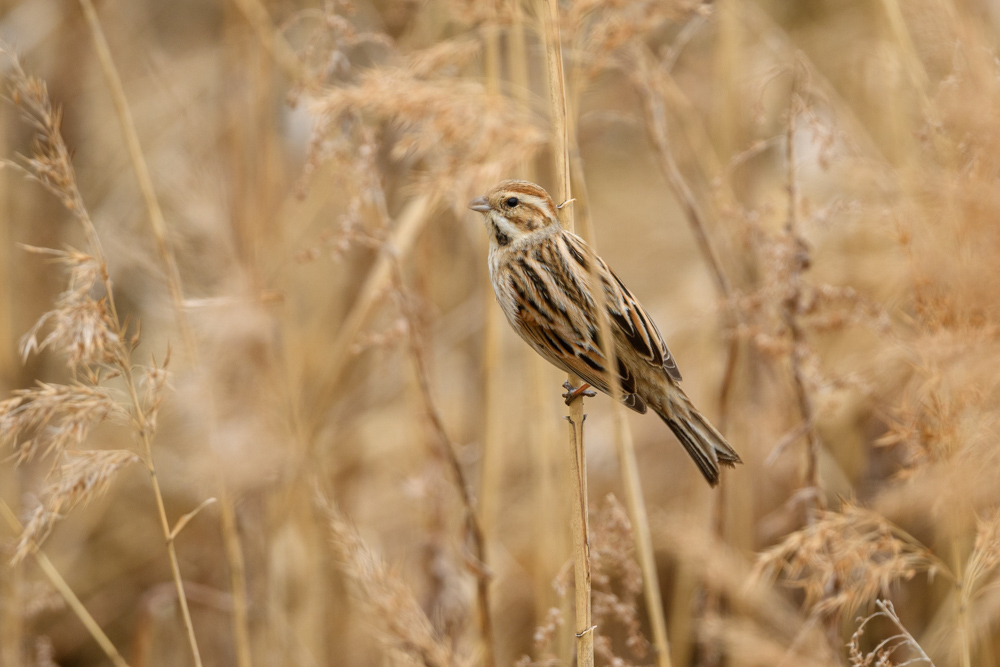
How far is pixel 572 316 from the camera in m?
2.04

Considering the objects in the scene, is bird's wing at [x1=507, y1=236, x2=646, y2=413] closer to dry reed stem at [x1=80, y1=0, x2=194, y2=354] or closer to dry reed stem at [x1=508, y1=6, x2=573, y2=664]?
dry reed stem at [x1=508, y1=6, x2=573, y2=664]

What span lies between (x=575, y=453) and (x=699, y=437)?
16.1 inches

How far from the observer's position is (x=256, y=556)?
3.07 metres

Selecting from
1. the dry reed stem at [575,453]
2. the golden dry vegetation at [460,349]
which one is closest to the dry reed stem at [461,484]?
the golden dry vegetation at [460,349]

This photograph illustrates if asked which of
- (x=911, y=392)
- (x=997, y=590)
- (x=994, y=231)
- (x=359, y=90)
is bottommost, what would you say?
(x=997, y=590)

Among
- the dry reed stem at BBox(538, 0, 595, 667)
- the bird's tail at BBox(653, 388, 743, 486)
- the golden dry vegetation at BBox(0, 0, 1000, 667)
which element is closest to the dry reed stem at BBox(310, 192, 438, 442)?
the golden dry vegetation at BBox(0, 0, 1000, 667)

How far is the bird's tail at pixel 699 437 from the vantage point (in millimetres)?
1925

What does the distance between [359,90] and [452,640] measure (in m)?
1.63

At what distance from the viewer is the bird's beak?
2.10m

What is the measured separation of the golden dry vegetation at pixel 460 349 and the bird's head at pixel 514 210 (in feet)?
0.33

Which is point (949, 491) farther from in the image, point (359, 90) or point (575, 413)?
point (359, 90)

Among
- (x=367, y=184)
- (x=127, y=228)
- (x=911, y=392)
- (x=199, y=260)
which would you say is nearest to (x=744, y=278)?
(x=911, y=392)

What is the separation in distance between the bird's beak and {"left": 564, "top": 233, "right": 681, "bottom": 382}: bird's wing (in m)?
0.26

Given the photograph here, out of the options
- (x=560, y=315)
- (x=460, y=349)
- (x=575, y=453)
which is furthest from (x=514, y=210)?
(x=460, y=349)
